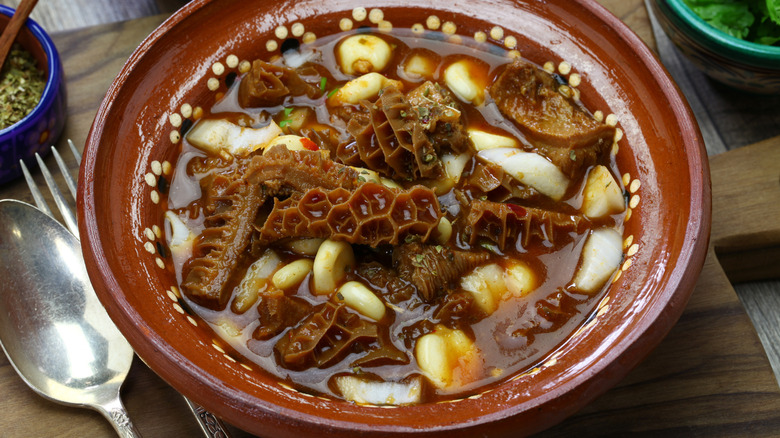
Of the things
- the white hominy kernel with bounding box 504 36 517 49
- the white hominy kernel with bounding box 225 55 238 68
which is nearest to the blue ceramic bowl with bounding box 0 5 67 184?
the white hominy kernel with bounding box 225 55 238 68

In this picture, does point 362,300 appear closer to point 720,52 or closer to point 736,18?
point 720,52

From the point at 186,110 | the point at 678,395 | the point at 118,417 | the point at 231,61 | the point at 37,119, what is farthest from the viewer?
the point at 37,119

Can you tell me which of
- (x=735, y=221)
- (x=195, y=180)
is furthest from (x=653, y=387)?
(x=195, y=180)

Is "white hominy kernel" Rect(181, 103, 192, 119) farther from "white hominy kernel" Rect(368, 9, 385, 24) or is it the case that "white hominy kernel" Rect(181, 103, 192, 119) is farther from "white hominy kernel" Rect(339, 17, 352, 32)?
"white hominy kernel" Rect(368, 9, 385, 24)

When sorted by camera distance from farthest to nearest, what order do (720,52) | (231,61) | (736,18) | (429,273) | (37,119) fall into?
(736,18)
(720,52)
(37,119)
(231,61)
(429,273)

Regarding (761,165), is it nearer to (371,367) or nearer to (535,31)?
(535,31)

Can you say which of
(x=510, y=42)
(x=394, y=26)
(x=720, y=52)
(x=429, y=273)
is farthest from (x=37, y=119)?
(x=720, y=52)

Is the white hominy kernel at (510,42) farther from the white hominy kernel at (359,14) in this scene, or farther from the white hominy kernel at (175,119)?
the white hominy kernel at (175,119)
